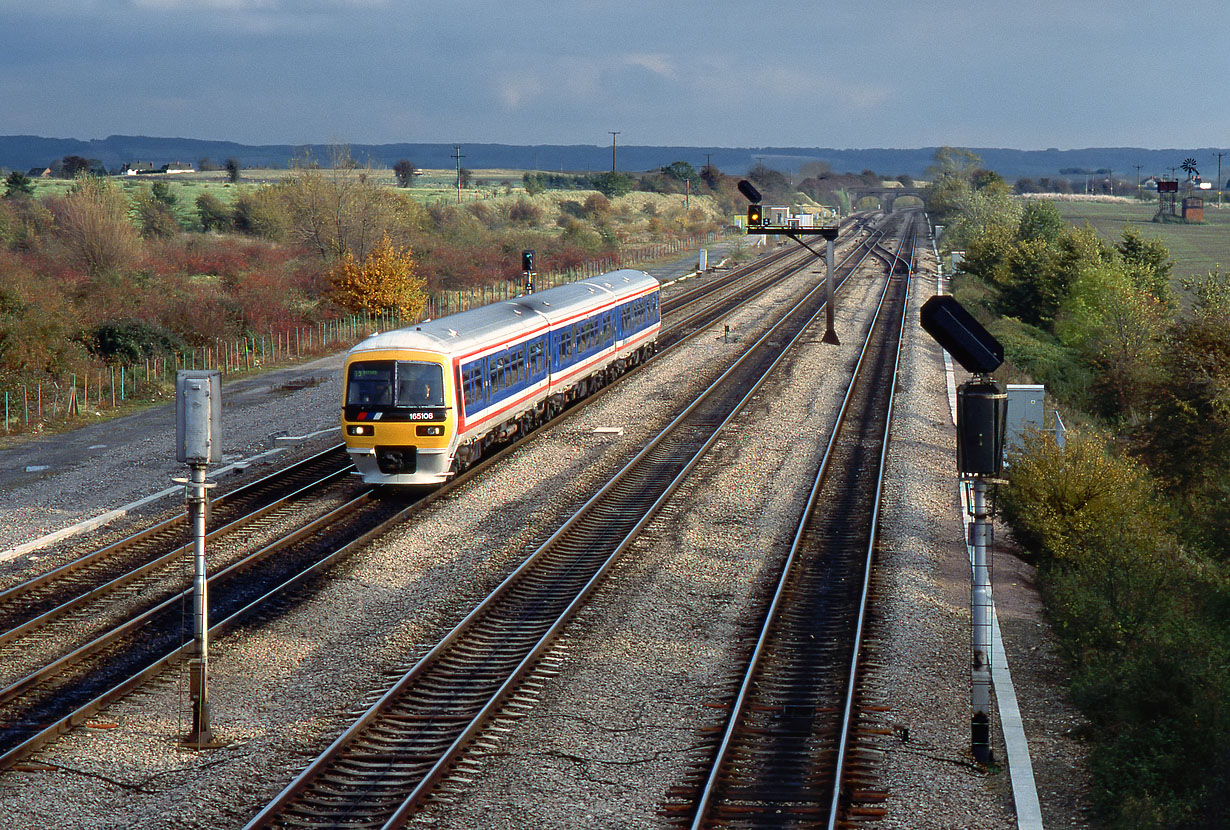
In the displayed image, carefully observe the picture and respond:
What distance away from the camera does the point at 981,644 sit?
1131cm

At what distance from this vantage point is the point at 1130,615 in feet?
43.3

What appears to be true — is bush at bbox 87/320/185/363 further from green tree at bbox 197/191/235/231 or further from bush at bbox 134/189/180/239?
green tree at bbox 197/191/235/231

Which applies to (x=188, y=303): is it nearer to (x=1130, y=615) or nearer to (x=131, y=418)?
(x=131, y=418)

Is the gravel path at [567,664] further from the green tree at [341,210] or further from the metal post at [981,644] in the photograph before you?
A: the green tree at [341,210]

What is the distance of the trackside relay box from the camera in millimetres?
11320

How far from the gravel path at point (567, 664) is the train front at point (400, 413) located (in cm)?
102

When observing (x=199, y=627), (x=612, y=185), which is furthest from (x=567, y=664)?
(x=612, y=185)

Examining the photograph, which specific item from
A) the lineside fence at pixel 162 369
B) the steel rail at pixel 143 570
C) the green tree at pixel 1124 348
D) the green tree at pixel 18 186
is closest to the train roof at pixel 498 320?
the steel rail at pixel 143 570

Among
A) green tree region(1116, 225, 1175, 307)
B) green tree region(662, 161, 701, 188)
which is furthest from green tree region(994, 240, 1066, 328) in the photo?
green tree region(662, 161, 701, 188)

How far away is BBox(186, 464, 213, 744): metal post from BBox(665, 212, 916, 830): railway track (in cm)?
453

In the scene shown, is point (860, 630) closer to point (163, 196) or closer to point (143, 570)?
point (143, 570)

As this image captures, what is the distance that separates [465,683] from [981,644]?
5407mm

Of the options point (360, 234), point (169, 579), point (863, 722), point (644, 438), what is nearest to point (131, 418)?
point (644, 438)

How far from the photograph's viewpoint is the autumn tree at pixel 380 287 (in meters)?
46.9
